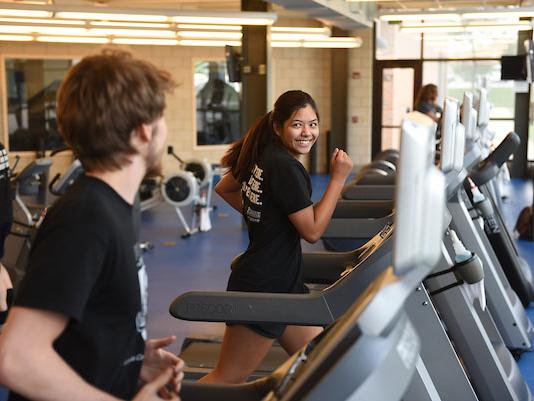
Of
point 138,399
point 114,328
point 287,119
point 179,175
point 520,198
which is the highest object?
point 287,119

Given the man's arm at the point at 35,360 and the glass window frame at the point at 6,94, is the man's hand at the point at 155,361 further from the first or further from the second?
the glass window frame at the point at 6,94

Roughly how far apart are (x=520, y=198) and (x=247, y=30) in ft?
16.9

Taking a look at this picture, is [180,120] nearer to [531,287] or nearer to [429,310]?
[531,287]

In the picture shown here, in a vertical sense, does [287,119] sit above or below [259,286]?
above

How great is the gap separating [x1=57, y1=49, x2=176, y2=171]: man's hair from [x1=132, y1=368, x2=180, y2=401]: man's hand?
43 cm

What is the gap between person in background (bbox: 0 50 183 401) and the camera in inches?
56.9

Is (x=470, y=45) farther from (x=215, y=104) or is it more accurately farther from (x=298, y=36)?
(x=298, y=36)

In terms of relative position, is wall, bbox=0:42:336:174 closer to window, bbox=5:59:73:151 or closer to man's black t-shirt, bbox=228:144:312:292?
window, bbox=5:59:73:151

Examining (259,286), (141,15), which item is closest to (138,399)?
(259,286)

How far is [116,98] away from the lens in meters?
1.50

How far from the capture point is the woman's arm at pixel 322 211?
300 cm

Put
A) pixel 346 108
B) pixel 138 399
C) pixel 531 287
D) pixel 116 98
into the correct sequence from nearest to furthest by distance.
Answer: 1. pixel 116 98
2. pixel 138 399
3. pixel 531 287
4. pixel 346 108

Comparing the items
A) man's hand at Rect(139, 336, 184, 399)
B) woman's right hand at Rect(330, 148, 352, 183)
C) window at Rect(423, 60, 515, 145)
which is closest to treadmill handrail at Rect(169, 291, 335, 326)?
woman's right hand at Rect(330, 148, 352, 183)

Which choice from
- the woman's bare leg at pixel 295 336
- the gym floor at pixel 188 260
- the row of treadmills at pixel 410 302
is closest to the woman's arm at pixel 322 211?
the row of treadmills at pixel 410 302
